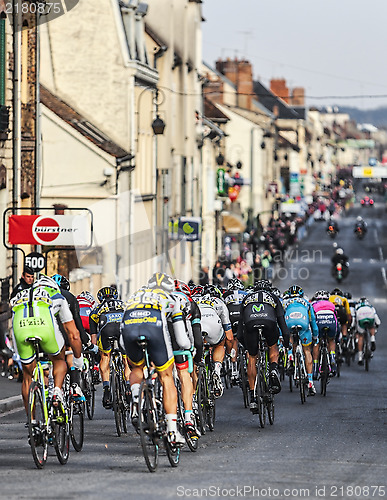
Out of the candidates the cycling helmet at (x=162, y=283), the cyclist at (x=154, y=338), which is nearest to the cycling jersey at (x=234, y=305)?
the cycling helmet at (x=162, y=283)

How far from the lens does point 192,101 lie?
2162 inches

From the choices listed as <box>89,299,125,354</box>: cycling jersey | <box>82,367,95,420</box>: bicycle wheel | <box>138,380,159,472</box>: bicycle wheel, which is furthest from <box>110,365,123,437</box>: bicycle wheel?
<box>138,380,159,472</box>: bicycle wheel

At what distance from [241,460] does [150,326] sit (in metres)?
1.64

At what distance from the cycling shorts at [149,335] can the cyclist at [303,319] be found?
23.7ft

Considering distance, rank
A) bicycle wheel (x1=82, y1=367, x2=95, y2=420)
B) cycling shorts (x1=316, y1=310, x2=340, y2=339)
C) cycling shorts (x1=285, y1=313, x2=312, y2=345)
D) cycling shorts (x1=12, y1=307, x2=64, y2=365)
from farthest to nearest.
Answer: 1. cycling shorts (x1=316, y1=310, x2=340, y2=339)
2. cycling shorts (x1=285, y1=313, x2=312, y2=345)
3. bicycle wheel (x1=82, y1=367, x2=95, y2=420)
4. cycling shorts (x1=12, y1=307, x2=64, y2=365)

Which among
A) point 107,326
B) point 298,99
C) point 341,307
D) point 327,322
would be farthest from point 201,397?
point 298,99

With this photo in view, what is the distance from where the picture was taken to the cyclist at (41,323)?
10.6m

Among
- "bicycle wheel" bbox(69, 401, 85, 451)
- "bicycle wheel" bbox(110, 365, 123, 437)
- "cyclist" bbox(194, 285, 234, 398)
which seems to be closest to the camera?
"bicycle wheel" bbox(69, 401, 85, 451)

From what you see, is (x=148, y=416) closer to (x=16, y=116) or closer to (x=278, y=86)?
(x=16, y=116)

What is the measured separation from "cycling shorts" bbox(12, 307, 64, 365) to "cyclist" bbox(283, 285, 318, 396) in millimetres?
7347

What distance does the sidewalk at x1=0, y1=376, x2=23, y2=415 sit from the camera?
653 inches

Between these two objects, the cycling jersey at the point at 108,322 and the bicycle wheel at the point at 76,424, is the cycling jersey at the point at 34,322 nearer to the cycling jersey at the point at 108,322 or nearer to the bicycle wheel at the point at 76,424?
the bicycle wheel at the point at 76,424

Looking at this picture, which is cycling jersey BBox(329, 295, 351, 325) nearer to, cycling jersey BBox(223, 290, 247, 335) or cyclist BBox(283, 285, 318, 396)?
cycling jersey BBox(223, 290, 247, 335)

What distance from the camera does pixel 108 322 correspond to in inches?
574
